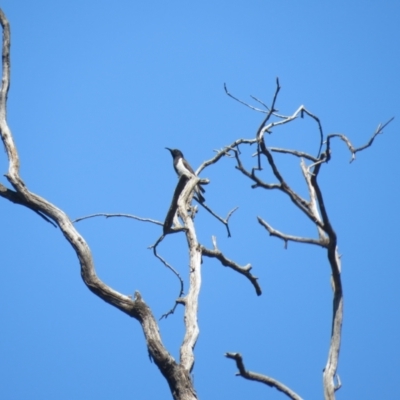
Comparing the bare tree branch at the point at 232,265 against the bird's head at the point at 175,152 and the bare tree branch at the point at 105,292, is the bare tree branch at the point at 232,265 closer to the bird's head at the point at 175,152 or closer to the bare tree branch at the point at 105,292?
the bare tree branch at the point at 105,292

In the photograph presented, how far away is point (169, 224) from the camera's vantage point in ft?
15.2

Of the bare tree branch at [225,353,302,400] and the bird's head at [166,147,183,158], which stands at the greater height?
the bird's head at [166,147,183,158]

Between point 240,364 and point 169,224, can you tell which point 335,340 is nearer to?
point 240,364

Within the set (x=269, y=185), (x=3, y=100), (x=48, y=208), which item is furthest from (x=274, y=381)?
(x=3, y=100)

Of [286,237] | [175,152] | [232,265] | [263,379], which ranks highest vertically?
[175,152]

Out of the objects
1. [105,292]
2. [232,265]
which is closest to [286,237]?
[105,292]

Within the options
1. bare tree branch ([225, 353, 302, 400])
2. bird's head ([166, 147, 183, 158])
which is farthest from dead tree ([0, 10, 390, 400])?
bird's head ([166, 147, 183, 158])

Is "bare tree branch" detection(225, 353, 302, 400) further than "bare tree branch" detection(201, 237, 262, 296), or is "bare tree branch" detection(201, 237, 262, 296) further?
"bare tree branch" detection(201, 237, 262, 296)

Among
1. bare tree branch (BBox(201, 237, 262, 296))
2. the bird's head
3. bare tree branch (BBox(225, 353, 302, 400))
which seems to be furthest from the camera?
the bird's head

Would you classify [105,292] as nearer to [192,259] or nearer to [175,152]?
[192,259]

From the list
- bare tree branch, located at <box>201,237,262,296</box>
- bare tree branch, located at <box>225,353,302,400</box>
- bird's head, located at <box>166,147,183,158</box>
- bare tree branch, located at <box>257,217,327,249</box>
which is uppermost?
bird's head, located at <box>166,147,183,158</box>

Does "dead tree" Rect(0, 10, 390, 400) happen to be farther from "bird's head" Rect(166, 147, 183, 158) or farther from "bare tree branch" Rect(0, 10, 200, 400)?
"bird's head" Rect(166, 147, 183, 158)

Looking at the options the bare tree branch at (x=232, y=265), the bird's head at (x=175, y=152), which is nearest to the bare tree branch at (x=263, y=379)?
the bare tree branch at (x=232, y=265)

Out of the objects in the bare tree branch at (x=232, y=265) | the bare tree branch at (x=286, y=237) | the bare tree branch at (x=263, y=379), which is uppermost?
the bare tree branch at (x=232, y=265)
